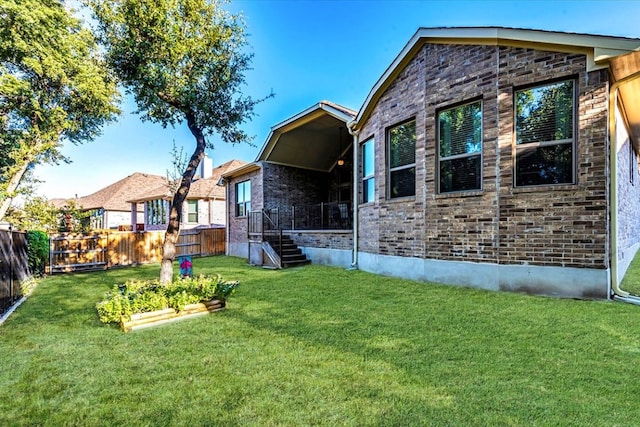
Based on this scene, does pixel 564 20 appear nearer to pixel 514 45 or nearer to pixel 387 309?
pixel 514 45

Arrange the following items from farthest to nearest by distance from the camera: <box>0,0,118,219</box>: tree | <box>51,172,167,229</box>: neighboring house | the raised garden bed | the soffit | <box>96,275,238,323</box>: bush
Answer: <box>51,172,167,229</box>: neighboring house → <box>0,0,118,219</box>: tree → the soffit → <box>96,275,238,323</box>: bush → the raised garden bed

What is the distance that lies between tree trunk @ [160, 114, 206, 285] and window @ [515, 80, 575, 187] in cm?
631

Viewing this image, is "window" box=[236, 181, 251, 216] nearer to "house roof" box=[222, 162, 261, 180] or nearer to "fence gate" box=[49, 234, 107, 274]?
"house roof" box=[222, 162, 261, 180]

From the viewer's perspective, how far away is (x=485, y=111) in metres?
6.25

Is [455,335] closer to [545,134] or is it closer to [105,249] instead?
[545,134]

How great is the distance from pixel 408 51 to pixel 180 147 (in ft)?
21.2

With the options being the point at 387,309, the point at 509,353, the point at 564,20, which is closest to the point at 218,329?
the point at 387,309

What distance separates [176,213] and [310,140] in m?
8.27

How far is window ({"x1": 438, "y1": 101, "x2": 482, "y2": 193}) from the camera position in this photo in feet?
21.1

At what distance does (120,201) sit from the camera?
29.0 metres

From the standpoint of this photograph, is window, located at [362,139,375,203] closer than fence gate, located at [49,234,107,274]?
Yes

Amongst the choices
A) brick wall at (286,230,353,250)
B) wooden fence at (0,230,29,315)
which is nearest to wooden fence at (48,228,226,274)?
wooden fence at (0,230,29,315)

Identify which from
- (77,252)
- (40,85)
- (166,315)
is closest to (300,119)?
(166,315)

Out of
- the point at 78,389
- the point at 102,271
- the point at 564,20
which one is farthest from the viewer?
the point at 102,271
